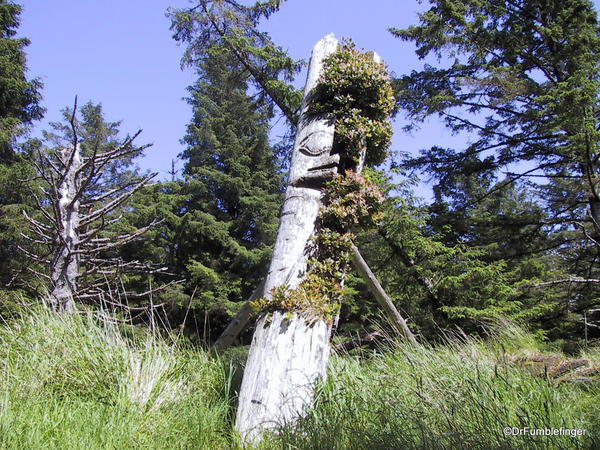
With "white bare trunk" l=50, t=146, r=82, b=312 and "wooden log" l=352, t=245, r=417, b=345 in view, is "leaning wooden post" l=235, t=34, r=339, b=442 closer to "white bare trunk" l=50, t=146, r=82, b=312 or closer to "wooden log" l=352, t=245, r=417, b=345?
"wooden log" l=352, t=245, r=417, b=345

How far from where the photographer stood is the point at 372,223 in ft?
14.3

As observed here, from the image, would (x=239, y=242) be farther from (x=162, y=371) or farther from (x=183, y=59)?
(x=162, y=371)

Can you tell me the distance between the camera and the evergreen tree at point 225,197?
14.6m

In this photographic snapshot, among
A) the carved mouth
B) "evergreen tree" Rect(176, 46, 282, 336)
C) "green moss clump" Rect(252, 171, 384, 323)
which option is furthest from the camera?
"evergreen tree" Rect(176, 46, 282, 336)

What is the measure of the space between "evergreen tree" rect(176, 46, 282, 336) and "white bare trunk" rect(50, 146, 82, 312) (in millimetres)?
8271

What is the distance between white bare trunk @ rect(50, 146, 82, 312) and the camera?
414 cm

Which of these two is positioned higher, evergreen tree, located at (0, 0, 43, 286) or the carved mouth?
evergreen tree, located at (0, 0, 43, 286)

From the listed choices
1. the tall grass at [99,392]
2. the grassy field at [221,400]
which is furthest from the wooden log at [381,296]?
the tall grass at [99,392]

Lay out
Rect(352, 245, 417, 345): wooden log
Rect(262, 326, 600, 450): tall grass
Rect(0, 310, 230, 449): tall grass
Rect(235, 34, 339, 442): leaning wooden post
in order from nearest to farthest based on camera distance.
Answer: Rect(262, 326, 600, 450): tall grass → Rect(0, 310, 230, 449): tall grass → Rect(235, 34, 339, 442): leaning wooden post → Rect(352, 245, 417, 345): wooden log

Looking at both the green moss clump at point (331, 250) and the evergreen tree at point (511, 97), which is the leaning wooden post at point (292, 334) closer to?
the green moss clump at point (331, 250)

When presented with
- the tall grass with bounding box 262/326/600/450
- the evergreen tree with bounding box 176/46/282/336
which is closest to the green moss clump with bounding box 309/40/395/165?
the tall grass with bounding box 262/326/600/450

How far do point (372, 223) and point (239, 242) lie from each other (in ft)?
41.6

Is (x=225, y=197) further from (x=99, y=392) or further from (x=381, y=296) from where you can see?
(x=99, y=392)

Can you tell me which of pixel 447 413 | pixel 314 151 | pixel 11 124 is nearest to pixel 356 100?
pixel 314 151
